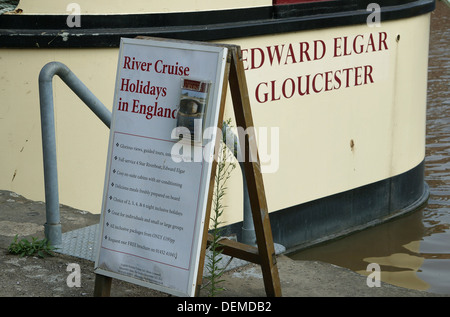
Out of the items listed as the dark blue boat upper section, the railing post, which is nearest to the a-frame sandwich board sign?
the railing post

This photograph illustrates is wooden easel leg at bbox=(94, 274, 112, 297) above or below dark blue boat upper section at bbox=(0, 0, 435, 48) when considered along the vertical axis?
below

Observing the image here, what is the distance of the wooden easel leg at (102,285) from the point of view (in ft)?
11.7

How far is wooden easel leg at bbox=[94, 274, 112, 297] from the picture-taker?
3.55m

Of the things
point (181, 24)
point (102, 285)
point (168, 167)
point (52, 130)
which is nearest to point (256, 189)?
point (168, 167)

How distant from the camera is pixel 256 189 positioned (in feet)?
11.5

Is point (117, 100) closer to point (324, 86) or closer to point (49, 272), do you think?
point (49, 272)

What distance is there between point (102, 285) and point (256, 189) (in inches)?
29.1

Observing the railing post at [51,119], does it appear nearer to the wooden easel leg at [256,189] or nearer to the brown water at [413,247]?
the wooden easel leg at [256,189]

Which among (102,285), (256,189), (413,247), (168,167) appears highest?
(168,167)

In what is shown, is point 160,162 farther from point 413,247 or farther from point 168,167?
point 413,247

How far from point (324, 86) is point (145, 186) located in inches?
119

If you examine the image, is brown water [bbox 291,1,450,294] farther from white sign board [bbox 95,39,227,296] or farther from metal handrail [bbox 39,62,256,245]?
white sign board [bbox 95,39,227,296]

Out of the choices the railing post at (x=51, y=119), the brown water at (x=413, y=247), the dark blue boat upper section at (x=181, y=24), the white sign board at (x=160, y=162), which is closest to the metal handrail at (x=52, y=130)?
the railing post at (x=51, y=119)

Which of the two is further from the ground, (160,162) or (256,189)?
(160,162)
